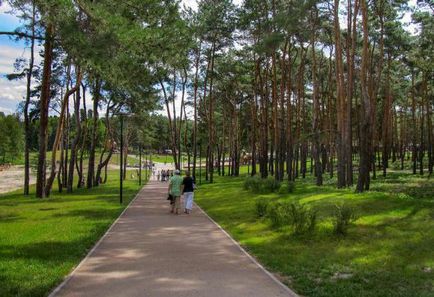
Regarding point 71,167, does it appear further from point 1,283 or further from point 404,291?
point 404,291

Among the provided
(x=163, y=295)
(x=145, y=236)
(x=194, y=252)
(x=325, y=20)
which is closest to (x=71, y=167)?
(x=325, y=20)

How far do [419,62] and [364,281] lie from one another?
3397 centimetres

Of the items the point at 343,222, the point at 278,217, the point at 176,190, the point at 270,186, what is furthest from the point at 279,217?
the point at 270,186

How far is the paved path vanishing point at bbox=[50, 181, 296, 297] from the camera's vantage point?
723 cm

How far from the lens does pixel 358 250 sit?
10.5 metres

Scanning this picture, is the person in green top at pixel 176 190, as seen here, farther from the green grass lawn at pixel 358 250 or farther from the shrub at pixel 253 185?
the shrub at pixel 253 185

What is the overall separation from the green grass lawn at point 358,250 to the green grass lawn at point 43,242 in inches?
146

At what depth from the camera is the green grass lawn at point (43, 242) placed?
25.6 ft

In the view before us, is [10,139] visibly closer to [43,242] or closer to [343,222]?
[43,242]

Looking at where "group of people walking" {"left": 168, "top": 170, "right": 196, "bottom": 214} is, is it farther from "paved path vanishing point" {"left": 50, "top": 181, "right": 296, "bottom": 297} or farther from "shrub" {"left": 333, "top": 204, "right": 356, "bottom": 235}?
"shrub" {"left": 333, "top": 204, "right": 356, "bottom": 235}

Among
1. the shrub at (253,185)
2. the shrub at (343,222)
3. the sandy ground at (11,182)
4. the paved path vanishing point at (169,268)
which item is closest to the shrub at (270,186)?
the shrub at (253,185)

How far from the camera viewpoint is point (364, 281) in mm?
7949

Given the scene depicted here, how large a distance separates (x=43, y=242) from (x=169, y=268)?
170 inches

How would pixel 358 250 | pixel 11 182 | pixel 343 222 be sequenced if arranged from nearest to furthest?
pixel 358 250, pixel 343 222, pixel 11 182
